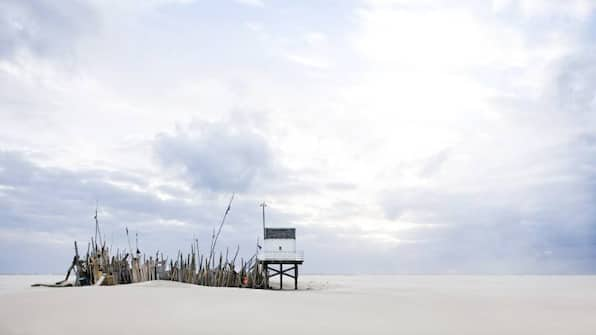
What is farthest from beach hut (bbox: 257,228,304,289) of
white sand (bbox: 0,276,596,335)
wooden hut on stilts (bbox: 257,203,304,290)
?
white sand (bbox: 0,276,596,335)

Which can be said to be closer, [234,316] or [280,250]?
[234,316]

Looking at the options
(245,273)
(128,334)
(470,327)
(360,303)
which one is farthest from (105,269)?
(470,327)

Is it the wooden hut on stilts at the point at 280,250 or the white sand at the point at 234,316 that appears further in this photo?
the wooden hut on stilts at the point at 280,250

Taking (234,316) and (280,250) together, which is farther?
(280,250)

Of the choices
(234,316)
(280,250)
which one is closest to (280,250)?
(280,250)

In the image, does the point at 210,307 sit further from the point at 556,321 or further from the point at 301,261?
the point at 301,261

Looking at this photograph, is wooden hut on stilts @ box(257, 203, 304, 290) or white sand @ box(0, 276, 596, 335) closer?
white sand @ box(0, 276, 596, 335)

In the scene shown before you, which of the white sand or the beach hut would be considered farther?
the beach hut

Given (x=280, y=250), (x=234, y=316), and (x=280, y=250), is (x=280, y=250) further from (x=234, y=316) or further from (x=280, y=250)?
(x=234, y=316)

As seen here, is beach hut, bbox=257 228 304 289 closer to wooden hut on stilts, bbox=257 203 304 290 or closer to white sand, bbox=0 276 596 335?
wooden hut on stilts, bbox=257 203 304 290

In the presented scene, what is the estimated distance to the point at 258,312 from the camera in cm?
1273

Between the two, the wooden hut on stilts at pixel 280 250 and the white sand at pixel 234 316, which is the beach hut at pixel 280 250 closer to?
the wooden hut on stilts at pixel 280 250

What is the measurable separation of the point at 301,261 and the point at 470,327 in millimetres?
23184

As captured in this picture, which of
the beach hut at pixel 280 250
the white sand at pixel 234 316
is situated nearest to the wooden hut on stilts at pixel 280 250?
the beach hut at pixel 280 250
